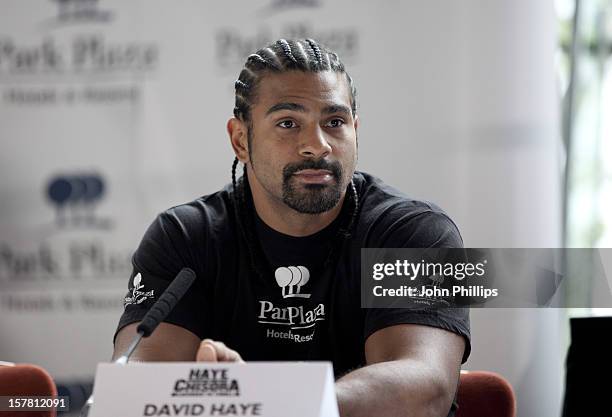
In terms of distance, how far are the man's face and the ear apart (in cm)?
11

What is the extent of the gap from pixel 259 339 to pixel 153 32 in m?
1.98

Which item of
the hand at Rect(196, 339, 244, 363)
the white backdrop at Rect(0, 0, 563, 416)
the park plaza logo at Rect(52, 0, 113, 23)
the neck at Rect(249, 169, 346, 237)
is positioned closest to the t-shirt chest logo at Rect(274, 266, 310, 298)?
the neck at Rect(249, 169, 346, 237)

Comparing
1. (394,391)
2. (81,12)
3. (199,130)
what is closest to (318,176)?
(394,391)

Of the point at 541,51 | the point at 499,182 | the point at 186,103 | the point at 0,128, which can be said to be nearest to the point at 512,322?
the point at 499,182

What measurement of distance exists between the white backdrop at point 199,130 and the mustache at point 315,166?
1.53m

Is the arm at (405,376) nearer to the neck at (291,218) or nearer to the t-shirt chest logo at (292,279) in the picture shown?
the t-shirt chest logo at (292,279)

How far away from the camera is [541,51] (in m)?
3.55

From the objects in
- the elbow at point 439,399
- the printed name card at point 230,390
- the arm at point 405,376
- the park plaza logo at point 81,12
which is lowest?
the elbow at point 439,399

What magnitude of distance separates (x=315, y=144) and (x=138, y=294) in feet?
1.78

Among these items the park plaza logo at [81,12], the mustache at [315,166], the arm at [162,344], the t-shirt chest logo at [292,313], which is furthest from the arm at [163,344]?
the park plaza logo at [81,12]

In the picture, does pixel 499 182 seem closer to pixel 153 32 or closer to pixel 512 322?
pixel 512 322

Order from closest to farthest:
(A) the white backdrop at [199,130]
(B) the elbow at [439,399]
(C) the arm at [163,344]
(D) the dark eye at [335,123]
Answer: (B) the elbow at [439,399] → (C) the arm at [163,344] → (D) the dark eye at [335,123] → (A) the white backdrop at [199,130]

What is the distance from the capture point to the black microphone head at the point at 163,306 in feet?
5.10

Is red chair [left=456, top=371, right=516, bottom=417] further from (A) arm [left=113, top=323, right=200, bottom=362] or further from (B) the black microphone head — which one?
(B) the black microphone head
